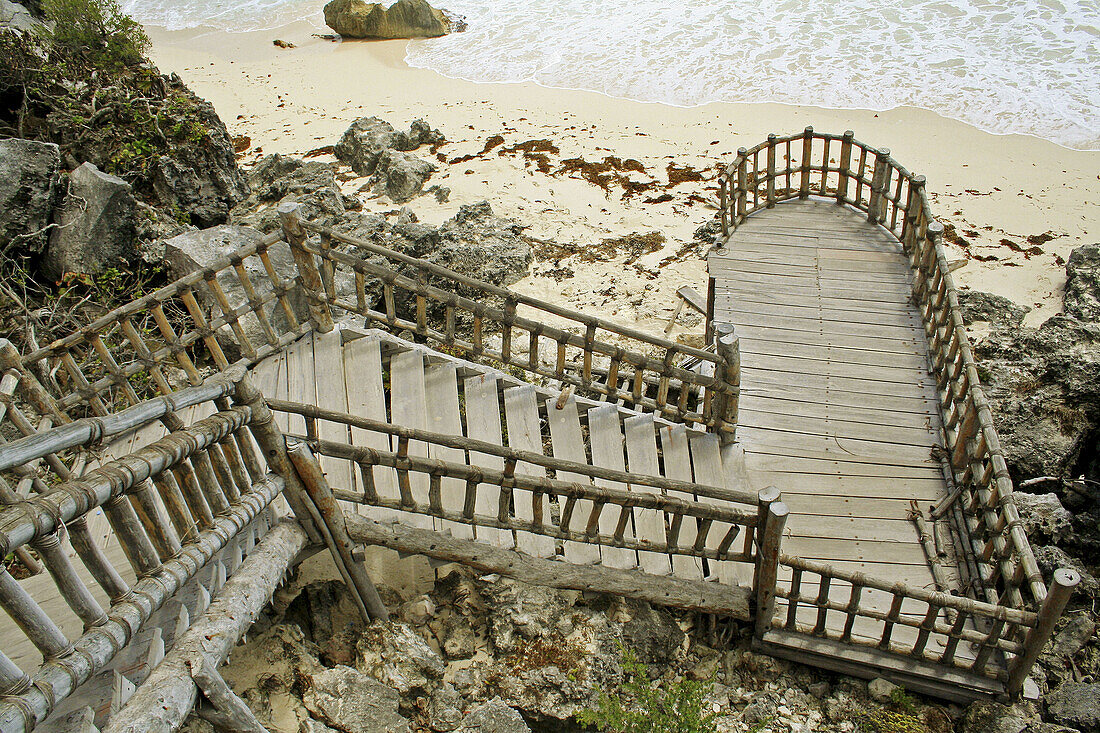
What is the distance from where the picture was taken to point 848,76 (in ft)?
59.1

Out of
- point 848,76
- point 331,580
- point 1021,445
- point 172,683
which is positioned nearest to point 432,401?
point 331,580

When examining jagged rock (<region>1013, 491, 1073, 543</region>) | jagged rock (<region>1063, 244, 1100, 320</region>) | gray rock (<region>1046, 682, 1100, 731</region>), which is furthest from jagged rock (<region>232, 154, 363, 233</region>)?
jagged rock (<region>1063, 244, 1100, 320</region>)

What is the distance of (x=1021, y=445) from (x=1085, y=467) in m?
1.08

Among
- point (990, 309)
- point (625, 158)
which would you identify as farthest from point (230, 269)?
point (990, 309)

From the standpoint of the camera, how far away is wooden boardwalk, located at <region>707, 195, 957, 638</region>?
20.3ft

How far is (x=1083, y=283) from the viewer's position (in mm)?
10008

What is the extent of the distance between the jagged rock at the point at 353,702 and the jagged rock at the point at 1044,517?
6.11 meters

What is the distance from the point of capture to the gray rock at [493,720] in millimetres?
4527

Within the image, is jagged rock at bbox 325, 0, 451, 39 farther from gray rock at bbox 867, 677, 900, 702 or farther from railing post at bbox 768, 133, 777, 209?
gray rock at bbox 867, 677, 900, 702

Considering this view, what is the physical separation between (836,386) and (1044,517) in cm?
234

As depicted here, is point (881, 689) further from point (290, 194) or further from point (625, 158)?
point (625, 158)

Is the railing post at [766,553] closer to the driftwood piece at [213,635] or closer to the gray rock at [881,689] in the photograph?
the gray rock at [881,689]

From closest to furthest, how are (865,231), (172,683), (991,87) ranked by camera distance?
(172,683)
(865,231)
(991,87)

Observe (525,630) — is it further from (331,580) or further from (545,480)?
(331,580)
